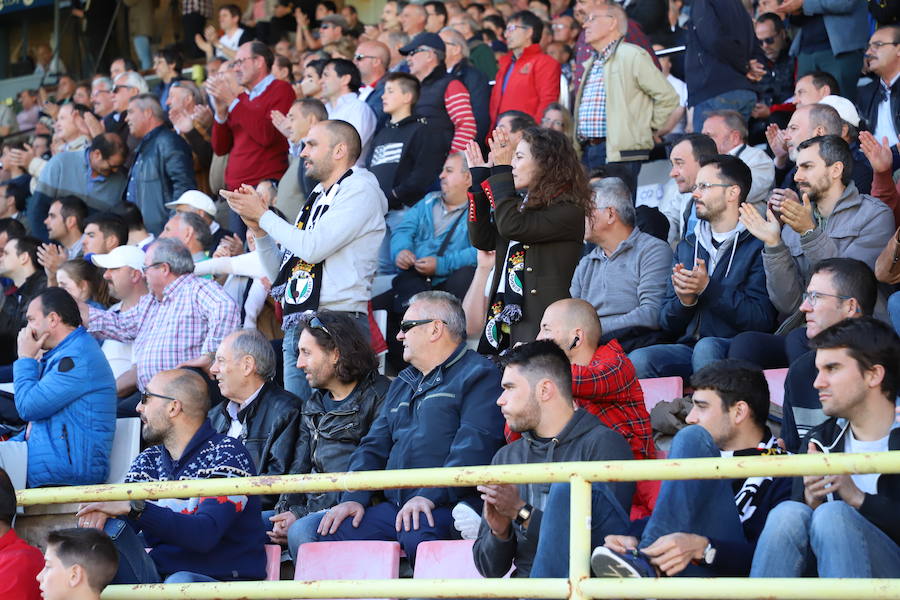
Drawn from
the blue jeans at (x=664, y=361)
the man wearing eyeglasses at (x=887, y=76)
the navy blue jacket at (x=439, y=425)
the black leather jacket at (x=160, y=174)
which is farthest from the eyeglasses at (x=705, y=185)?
the black leather jacket at (x=160, y=174)

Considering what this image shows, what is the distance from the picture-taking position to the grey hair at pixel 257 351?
6727 millimetres

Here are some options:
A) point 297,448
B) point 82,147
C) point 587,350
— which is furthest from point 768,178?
point 82,147

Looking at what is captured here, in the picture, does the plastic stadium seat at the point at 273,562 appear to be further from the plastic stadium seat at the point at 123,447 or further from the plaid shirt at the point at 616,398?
the plastic stadium seat at the point at 123,447

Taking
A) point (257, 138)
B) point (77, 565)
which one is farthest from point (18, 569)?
point (257, 138)

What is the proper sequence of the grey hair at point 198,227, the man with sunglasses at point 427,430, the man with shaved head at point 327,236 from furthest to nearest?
the grey hair at point 198,227, the man with shaved head at point 327,236, the man with sunglasses at point 427,430

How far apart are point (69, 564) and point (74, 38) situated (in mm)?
15495

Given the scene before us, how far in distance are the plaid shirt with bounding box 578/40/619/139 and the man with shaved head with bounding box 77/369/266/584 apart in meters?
4.09

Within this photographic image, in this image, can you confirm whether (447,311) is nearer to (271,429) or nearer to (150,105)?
(271,429)

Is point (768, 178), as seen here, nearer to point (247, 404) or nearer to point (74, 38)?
point (247, 404)

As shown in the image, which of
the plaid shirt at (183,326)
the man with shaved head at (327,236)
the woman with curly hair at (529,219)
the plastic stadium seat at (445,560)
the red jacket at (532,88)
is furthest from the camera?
the red jacket at (532,88)

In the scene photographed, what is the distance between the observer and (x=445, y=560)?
16.4 ft

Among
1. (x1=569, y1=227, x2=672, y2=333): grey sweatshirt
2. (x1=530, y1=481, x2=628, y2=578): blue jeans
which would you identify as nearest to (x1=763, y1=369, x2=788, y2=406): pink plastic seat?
(x1=569, y1=227, x2=672, y2=333): grey sweatshirt

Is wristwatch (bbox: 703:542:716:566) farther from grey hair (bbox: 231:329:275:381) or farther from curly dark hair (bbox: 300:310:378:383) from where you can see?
grey hair (bbox: 231:329:275:381)

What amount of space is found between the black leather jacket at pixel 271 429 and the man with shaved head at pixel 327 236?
1.37ft
